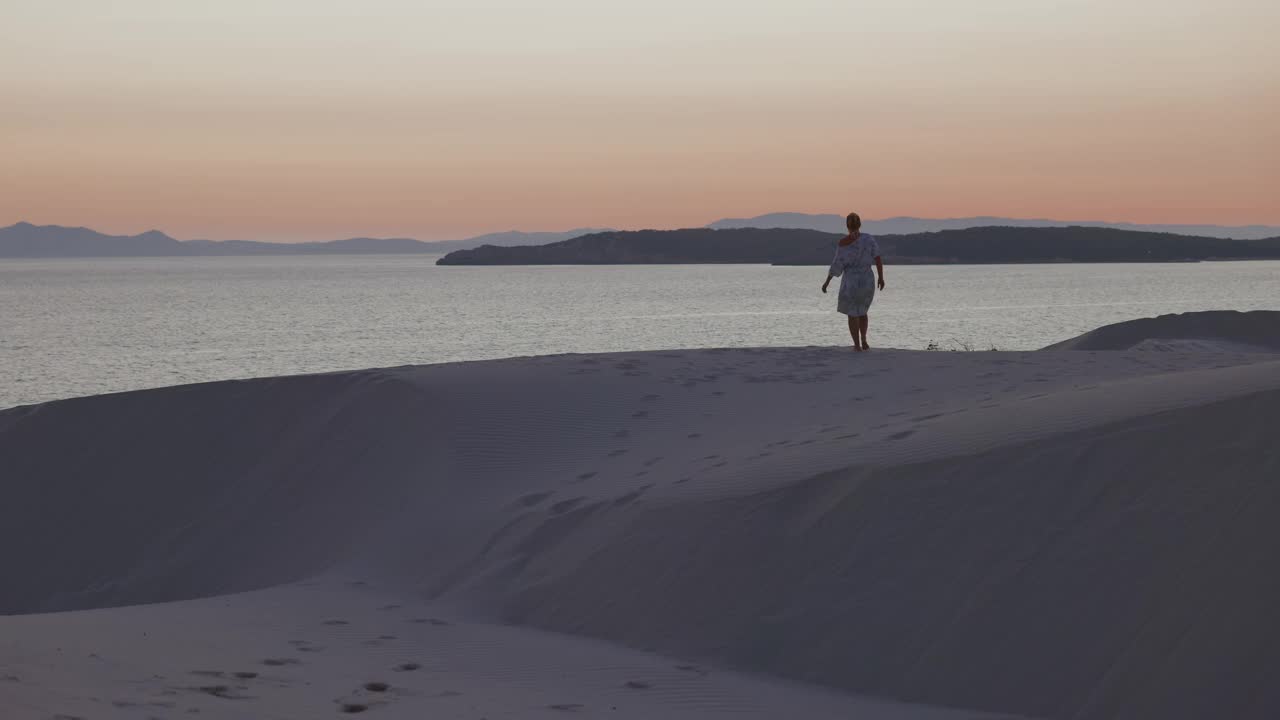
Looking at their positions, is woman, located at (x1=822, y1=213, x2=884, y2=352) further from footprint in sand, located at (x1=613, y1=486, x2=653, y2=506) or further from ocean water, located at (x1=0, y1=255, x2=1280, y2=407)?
ocean water, located at (x1=0, y1=255, x2=1280, y2=407)

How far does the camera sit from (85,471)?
517 inches

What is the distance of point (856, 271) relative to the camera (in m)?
14.8

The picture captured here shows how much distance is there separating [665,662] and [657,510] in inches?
78.1

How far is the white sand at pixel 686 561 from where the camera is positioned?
5559 millimetres

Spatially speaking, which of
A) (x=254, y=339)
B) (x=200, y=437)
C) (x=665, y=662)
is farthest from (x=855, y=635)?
(x=254, y=339)

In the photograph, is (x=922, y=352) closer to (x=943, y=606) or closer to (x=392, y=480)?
(x=392, y=480)

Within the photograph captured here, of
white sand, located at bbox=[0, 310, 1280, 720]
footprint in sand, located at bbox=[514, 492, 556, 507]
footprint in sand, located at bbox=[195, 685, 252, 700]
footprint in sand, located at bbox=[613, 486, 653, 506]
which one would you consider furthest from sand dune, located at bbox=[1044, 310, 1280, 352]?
footprint in sand, located at bbox=[195, 685, 252, 700]

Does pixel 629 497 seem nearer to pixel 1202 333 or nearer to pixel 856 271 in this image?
pixel 856 271

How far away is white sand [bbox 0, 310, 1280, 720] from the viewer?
5559 millimetres

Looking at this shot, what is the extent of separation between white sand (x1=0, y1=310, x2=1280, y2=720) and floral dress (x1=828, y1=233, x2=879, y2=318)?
2508 mm

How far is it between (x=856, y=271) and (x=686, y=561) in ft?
26.3

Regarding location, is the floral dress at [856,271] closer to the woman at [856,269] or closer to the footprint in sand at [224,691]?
the woman at [856,269]

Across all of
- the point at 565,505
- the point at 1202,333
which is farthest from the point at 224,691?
the point at 1202,333

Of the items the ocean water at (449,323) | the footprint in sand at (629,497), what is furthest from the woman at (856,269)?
the ocean water at (449,323)
